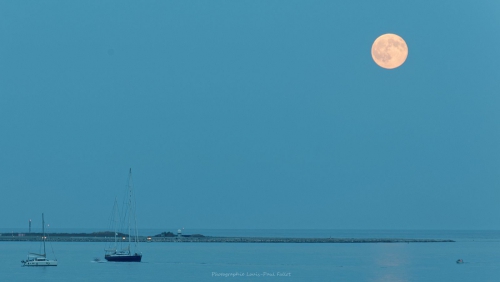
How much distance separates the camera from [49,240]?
140m
